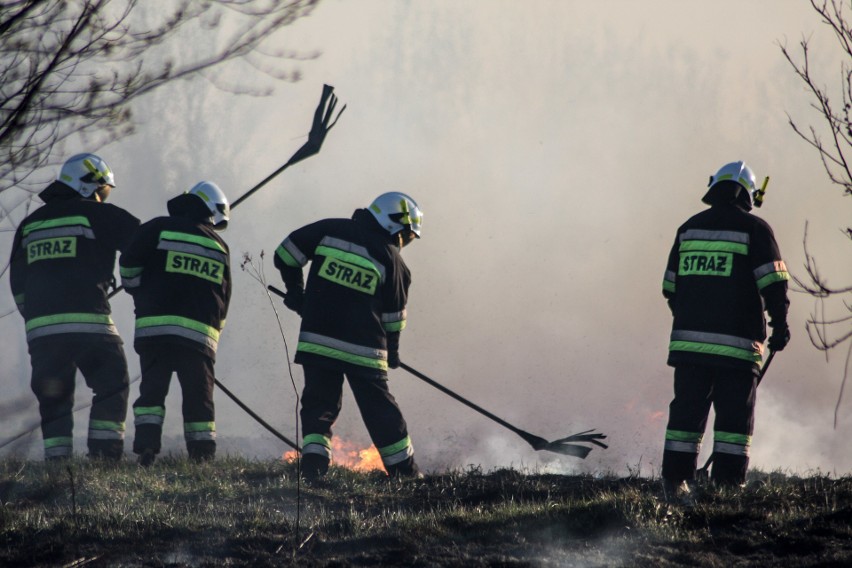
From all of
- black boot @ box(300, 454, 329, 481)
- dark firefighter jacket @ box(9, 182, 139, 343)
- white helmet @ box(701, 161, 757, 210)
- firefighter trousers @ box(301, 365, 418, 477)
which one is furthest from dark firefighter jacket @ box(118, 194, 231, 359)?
white helmet @ box(701, 161, 757, 210)

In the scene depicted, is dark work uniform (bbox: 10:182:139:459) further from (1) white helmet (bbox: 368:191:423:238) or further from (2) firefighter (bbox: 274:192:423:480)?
(1) white helmet (bbox: 368:191:423:238)

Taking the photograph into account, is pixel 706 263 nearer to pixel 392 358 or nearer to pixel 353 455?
pixel 392 358

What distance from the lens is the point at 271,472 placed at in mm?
6922

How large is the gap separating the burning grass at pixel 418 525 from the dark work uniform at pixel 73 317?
3.71 feet

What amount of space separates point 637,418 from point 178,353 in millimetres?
6482

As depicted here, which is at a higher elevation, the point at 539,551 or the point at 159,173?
the point at 159,173

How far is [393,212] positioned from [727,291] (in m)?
2.17

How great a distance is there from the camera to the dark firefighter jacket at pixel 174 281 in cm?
733

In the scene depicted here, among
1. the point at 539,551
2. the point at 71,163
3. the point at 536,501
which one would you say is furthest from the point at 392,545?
the point at 71,163

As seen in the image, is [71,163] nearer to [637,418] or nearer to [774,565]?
[774,565]

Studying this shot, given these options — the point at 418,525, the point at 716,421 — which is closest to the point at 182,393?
the point at 418,525

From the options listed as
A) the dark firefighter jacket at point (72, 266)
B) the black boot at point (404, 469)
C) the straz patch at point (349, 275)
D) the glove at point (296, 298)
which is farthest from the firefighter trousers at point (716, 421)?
the dark firefighter jacket at point (72, 266)

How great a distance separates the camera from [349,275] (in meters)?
7.07

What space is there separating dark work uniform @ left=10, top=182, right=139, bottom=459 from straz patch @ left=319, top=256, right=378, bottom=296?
1.59m
